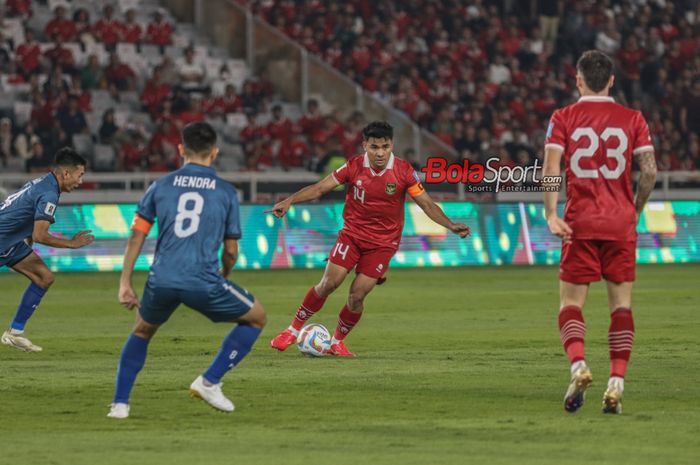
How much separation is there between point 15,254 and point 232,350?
5294mm

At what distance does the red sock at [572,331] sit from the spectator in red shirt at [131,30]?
22.1 metres

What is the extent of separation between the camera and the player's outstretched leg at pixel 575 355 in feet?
30.5

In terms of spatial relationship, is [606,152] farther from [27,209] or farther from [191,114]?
[191,114]

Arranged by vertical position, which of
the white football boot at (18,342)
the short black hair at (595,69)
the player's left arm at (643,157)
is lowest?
the white football boot at (18,342)

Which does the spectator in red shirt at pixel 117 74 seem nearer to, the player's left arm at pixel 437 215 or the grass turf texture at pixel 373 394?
the grass turf texture at pixel 373 394

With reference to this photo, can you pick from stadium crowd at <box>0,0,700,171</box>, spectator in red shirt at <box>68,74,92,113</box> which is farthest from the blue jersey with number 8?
spectator in red shirt at <box>68,74,92,113</box>

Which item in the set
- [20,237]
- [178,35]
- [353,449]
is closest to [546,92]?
[178,35]

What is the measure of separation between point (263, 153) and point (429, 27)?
7.87m

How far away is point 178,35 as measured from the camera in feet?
107

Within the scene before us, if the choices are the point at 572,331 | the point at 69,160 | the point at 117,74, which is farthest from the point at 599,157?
the point at 117,74

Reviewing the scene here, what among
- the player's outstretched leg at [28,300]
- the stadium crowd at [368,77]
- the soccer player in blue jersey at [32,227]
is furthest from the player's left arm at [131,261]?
the stadium crowd at [368,77]

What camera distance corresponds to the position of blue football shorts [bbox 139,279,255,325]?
9.07m

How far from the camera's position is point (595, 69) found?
9555mm

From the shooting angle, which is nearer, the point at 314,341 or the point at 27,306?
the point at 314,341
